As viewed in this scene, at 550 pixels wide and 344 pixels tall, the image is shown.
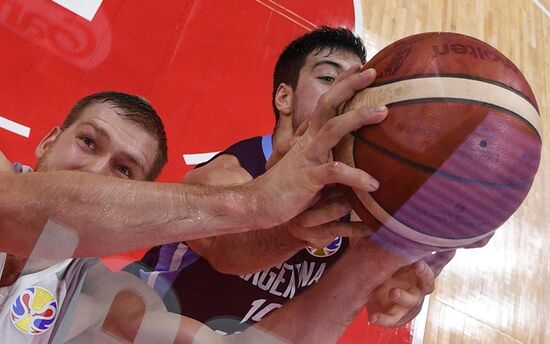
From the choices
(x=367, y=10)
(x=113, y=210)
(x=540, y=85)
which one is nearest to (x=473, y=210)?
(x=113, y=210)

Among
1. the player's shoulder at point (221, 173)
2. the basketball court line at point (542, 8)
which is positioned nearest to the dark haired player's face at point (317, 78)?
the player's shoulder at point (221, 173)

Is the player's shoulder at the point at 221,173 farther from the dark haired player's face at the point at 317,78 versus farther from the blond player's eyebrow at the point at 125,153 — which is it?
the dark haired player's face at the point at 317,78

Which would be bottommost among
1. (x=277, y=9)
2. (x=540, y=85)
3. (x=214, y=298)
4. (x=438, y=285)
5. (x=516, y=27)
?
(x=214, y=298)

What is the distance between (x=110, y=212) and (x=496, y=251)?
318 centimetres

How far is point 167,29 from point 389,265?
2.22m

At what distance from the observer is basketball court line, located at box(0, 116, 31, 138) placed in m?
2.44

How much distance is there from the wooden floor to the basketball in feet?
7.52

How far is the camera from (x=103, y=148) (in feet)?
5.58

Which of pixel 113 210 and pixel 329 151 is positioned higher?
pixel 329 151

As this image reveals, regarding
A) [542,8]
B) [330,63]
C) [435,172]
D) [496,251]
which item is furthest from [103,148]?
[542,8]

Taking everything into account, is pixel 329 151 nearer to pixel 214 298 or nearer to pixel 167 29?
pixel 214 298

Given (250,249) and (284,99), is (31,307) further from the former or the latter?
(284,99)

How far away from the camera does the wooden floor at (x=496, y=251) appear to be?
133 inches

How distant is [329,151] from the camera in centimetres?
105
